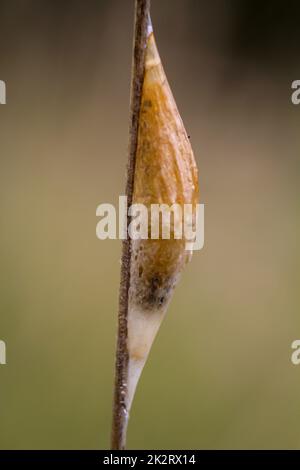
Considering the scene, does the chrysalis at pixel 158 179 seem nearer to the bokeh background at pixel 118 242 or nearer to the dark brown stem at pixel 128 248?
the dark brown stem at pixel 128 248

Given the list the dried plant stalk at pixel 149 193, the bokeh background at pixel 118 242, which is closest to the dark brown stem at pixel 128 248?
the dried plant stalk at pixel 149 193

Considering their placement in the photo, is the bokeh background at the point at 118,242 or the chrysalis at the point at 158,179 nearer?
the chrysalis at the point at 158,179

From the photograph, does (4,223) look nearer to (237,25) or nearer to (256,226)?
(256,226)

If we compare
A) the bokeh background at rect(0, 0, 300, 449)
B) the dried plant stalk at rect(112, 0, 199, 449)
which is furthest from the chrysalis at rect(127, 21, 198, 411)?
the bokeh background at rect(0, 0, 300, 449)

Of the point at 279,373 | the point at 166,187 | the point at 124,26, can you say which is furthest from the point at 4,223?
the point at 166,187

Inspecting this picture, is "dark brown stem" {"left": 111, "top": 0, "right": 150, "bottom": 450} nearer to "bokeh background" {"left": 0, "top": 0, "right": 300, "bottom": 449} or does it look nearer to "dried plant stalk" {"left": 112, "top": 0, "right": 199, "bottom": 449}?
"dried plant stalk" {"left": 112, "top": 0, "right": 199, "bottom": 449}

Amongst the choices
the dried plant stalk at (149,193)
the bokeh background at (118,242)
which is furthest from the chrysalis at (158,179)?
the bokeh background at (118,242)
